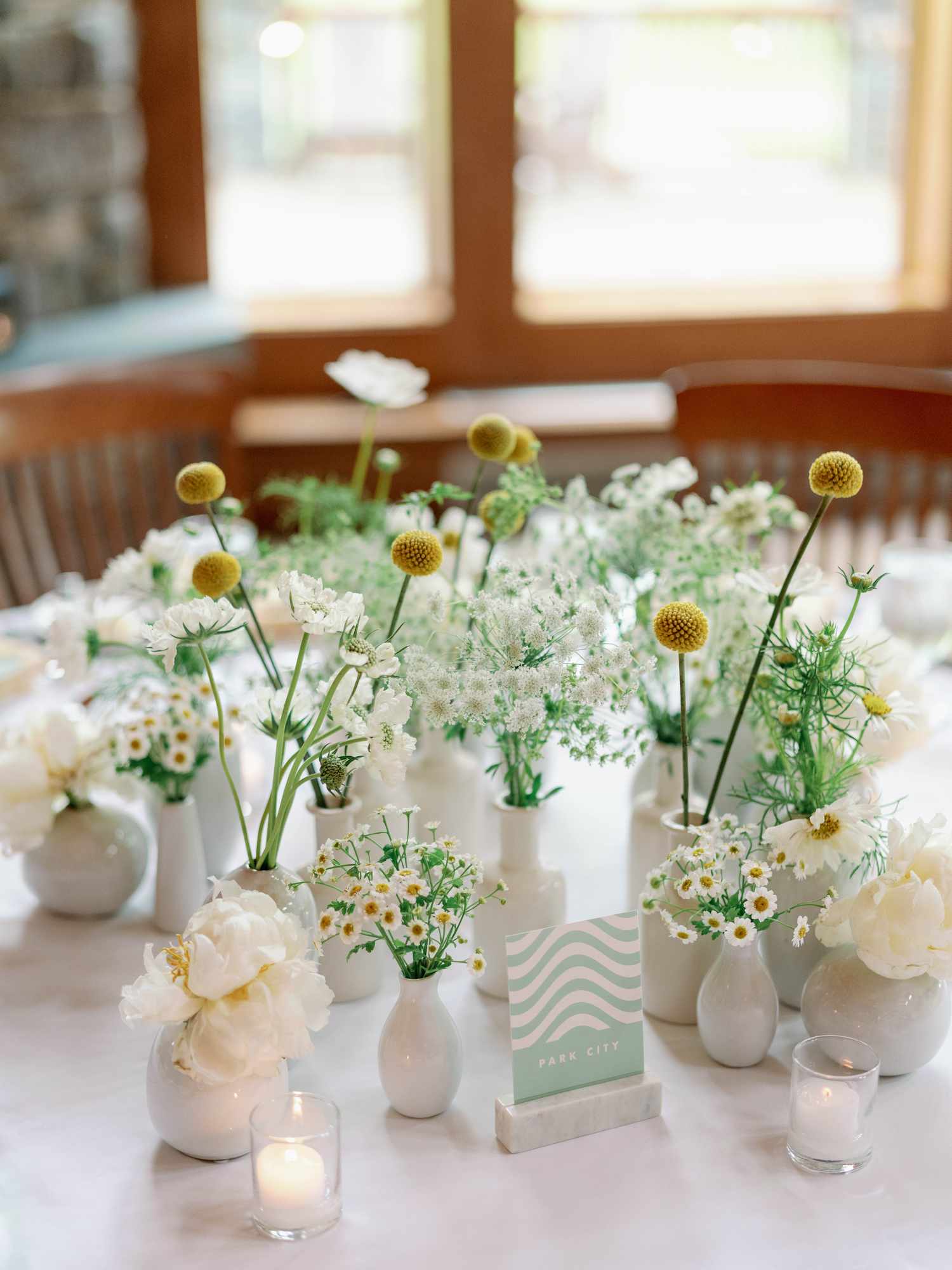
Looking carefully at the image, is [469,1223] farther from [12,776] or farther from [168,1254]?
[12,776]

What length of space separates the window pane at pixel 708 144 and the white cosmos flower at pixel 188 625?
2.18 metres

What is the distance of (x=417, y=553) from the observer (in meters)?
0.87

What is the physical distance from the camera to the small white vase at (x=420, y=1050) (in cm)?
85

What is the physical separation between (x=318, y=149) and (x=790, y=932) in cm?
230

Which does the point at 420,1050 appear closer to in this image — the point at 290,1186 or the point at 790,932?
the point at 290,1186

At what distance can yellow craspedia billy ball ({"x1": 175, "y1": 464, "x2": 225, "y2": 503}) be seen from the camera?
37.4 inches

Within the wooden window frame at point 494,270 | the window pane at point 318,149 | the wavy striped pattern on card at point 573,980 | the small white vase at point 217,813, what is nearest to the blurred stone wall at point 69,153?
the wooden window frame at point 494,270

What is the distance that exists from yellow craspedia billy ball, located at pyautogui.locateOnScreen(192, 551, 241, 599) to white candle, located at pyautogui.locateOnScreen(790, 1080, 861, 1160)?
482mm

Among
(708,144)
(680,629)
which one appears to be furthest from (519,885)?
(708,144)

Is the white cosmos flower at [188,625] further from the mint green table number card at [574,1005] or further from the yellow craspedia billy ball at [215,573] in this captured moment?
the mint green table number card at [574,1005]

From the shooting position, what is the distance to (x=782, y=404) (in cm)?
206

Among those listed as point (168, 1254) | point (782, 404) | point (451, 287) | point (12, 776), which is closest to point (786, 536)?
point (782, 404)

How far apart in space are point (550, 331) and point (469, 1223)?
231 cm

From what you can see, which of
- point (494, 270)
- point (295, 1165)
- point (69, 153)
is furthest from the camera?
point (494, 270)
